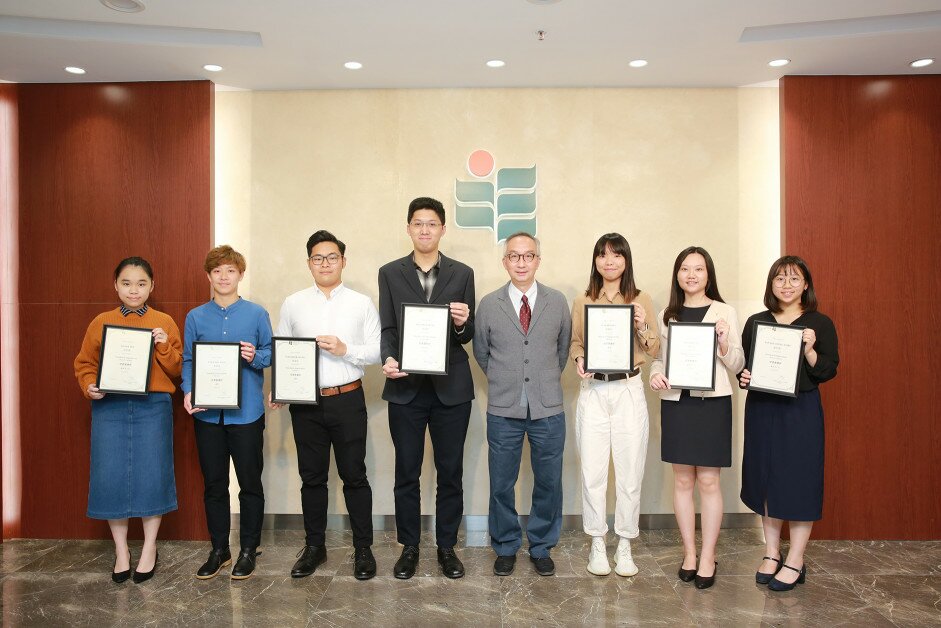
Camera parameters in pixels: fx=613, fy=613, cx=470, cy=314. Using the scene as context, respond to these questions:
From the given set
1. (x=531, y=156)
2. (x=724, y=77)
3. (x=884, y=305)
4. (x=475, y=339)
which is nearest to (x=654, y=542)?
(x=475, y=339)

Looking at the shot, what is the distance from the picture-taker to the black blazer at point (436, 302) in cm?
337

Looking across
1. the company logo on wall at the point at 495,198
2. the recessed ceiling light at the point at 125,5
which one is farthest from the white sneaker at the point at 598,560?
the recessed ceiling light at the point at 125,5

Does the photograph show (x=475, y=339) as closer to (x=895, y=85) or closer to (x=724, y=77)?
(x=724, y=77)

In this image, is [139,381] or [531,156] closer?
[139,381]

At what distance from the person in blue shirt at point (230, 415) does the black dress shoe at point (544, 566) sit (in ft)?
5.35

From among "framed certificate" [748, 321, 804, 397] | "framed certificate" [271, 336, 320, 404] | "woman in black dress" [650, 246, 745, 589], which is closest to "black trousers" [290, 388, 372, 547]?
"framed certificate" [271, 336, 320, 404]

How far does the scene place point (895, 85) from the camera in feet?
13.3

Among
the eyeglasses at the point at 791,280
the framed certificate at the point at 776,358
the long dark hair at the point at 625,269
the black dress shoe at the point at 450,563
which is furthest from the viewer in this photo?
the black dress shoe at the point at 450,563

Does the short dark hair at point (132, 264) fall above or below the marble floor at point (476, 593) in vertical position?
above

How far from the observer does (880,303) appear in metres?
4.04

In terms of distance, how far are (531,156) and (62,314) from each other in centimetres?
334

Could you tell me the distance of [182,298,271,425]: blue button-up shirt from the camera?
3.44m

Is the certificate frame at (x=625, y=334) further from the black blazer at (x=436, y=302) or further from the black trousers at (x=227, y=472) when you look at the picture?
the black trousers at (x=227, y=472)

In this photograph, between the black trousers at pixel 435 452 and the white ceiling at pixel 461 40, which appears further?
the black trousers at pixel 435 452
